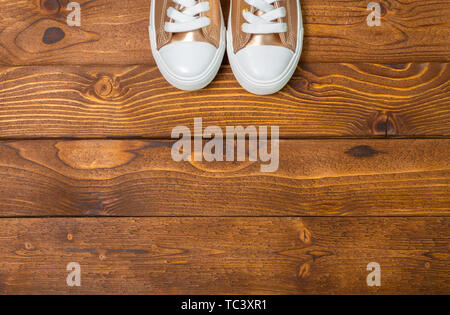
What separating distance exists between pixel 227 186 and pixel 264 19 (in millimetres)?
356

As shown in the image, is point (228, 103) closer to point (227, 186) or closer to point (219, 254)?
point (227, 186)

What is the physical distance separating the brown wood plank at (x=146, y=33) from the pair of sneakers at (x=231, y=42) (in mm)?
63

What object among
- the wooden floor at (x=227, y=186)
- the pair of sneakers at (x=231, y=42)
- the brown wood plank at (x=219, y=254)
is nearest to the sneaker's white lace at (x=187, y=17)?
the pair of sneakers at (x=231, y=42)

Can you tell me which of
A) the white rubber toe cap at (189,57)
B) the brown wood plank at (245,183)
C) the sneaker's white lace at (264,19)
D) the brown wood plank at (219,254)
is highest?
the sneaker's white lace at (264,19)

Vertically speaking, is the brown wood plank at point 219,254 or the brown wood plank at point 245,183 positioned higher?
the brown wood plank at point 245,183

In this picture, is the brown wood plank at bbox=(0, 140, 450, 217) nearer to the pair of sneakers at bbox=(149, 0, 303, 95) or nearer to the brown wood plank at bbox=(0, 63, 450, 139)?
the brown wood plank at bbox=(0, 63, 450, 139)

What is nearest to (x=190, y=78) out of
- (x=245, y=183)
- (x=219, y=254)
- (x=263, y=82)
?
(x=263, y=82)

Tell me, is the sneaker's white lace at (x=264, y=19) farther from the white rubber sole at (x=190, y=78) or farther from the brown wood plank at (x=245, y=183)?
the brown wood plank at (x=245, y=183)

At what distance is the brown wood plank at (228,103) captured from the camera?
711 mm

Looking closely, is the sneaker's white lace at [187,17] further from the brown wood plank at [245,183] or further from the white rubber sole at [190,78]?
the brown wood plank at [245,183]

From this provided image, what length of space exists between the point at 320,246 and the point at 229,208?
21cm

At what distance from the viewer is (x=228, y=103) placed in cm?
71

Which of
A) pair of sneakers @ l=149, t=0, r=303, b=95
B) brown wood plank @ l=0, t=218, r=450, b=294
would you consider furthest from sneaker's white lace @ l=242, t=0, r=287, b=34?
brown wood plank @ l=0, t=218, r=450, b=294

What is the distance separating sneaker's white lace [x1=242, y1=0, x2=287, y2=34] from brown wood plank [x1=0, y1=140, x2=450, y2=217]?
9.4 inches
